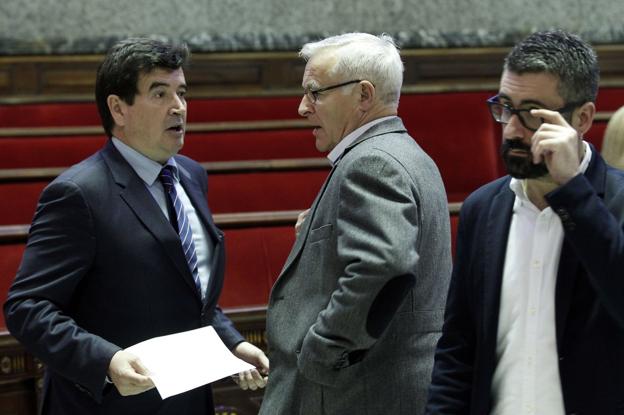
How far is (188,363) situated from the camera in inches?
24.5

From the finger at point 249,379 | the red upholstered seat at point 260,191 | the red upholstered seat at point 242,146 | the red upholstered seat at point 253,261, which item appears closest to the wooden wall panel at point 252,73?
the red upholstered seat at point 242,146

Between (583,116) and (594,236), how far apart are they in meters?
0.08

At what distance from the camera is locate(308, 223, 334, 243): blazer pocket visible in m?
0.58

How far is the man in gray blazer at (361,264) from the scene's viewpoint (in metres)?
0.54

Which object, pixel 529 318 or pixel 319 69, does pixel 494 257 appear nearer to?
pixel 529 318

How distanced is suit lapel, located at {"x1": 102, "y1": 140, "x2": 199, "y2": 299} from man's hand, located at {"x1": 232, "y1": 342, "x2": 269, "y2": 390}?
2.7 inches

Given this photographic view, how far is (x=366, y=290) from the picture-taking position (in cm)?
53

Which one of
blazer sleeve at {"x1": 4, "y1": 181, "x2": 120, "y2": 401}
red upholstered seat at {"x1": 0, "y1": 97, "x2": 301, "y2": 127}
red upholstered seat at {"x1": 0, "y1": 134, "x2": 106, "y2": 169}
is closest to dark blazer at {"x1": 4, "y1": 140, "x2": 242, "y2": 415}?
blazer sleeve at {"x1": 4, "y1": 181, "x2": 120, "y2": 401}

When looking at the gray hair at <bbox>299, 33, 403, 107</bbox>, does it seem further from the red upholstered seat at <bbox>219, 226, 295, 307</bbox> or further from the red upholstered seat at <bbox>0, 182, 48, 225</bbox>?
the red upholstered seat at <bbox>0, 182, 48, 225</bbox>

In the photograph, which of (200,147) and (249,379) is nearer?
(249,379)

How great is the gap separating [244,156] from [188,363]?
0.77 m

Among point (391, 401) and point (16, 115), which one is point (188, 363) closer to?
point (391, 401)

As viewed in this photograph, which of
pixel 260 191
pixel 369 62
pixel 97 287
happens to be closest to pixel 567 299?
pixel 369 62

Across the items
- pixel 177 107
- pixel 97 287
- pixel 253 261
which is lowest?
pixel 253 261
